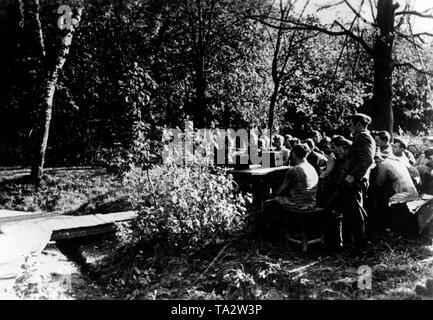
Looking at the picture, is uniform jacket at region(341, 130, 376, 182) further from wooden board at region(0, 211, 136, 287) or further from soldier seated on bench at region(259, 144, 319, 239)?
wooden board at region(0, 211, 136, 287)

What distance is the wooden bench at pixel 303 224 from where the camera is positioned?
5.68 metres

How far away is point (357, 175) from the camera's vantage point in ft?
17.2

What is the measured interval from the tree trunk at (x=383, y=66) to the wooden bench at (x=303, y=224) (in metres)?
4.27

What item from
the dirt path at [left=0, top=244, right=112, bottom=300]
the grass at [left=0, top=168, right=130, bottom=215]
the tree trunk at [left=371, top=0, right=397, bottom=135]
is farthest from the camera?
the grass at [left=0, top=168, right=130, bottom=215]

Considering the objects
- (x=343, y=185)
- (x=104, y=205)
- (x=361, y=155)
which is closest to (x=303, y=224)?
(x=343, y=185)

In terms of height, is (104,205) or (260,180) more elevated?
(260,180)

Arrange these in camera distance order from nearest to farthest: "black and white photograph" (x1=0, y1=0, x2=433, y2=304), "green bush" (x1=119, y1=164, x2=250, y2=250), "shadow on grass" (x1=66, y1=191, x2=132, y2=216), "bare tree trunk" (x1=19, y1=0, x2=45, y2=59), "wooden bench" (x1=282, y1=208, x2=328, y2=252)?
1. "black and white photograph" (x1=0, y1=0, x2=433, y2=304)
2. "wooden bench" (x1=282, y1=208, x2=328, y2=252)
3. "green bush" (x1=119, y1=164, x2=250, y2=250)
4. "shadow on grass" (x1=66, y1=191, x2=132, y2=216)
5. "bare tree trunk" (x1=19, y1=0, x2=45, y2=59)

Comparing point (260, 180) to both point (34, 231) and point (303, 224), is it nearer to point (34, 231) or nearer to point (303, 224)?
point (303, 224)

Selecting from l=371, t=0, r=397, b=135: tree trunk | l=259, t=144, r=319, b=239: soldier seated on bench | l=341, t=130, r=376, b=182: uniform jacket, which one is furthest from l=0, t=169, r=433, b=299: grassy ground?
l=371, t=0, r=397, b=135: tree trunk

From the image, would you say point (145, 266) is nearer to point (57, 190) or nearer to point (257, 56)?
point (57, 190)

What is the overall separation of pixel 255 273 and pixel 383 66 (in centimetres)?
634

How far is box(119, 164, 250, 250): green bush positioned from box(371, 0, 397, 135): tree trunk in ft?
16.3

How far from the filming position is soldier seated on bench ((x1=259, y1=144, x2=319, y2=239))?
18.7 feet
